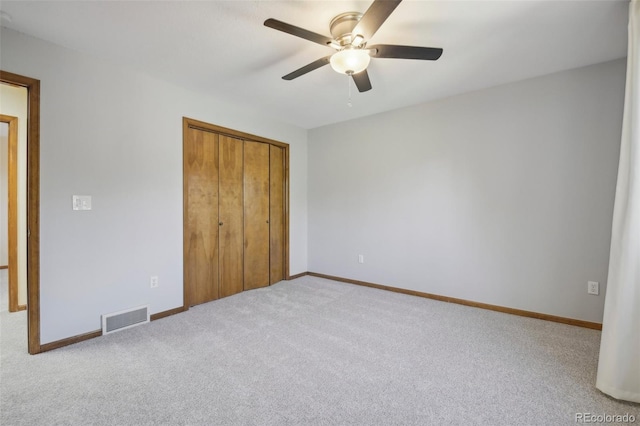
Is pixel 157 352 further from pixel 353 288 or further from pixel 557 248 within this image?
pixel 557 248

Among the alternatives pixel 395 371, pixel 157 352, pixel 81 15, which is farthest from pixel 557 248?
pixel 81 15

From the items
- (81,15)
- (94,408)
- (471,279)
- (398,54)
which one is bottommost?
(94,408)

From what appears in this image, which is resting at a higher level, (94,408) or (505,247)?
(505,247)

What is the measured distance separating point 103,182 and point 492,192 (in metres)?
3.86

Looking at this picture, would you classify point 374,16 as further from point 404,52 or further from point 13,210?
point 13,210

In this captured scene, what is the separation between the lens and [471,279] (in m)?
3.25

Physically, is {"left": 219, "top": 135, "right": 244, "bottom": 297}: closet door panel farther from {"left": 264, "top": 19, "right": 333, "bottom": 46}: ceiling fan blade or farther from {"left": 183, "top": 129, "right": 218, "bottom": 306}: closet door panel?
{"left": 264, "top": 19, "right": 333, "bottom": 46}: ceiling fan blade

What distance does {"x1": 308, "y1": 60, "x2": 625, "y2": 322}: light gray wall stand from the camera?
261cm

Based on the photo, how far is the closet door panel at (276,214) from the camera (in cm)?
426

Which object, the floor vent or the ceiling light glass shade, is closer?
the ceiling light glass shade

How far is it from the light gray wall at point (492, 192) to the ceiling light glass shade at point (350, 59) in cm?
193

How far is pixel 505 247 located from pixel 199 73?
11.8ft

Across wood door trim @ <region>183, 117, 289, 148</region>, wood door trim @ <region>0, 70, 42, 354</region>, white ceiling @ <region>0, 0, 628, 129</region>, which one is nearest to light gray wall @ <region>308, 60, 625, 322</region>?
white ceiling @ <region>0, 0, 628, 129</region>
